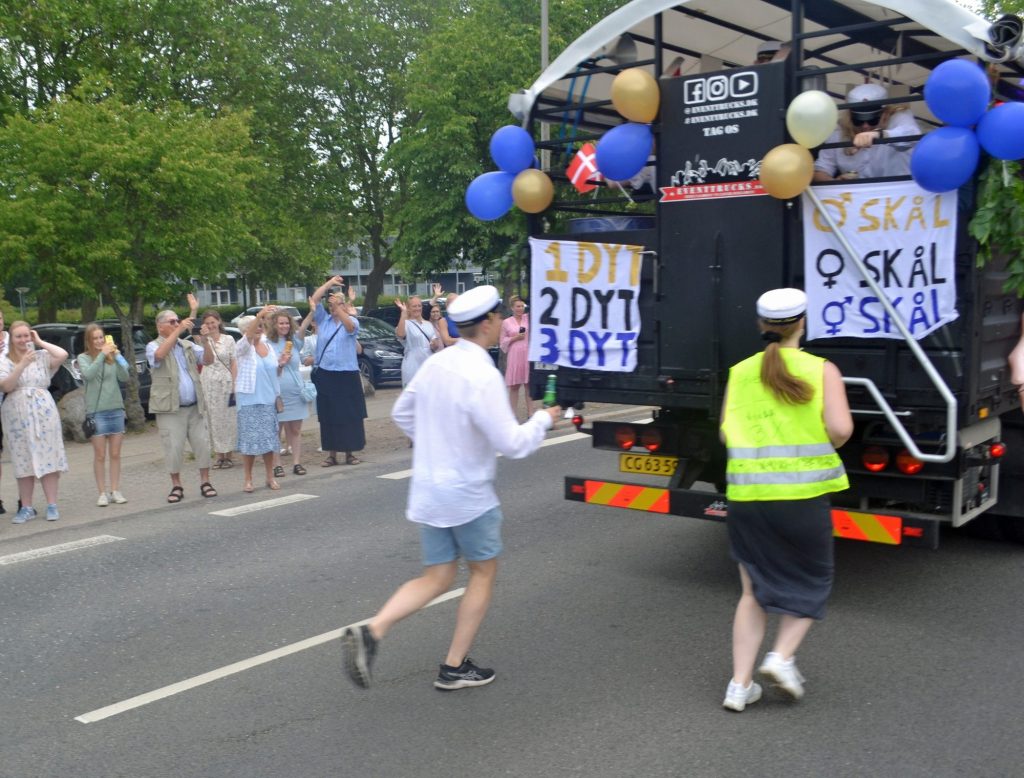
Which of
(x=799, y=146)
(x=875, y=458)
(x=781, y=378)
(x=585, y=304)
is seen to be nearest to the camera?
(x=781, y=378)

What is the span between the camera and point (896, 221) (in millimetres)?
5391

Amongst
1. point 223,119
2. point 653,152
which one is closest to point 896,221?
point 653,152

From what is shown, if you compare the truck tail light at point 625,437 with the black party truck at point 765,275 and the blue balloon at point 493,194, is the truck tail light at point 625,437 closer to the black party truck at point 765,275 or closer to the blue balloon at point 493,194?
the black party truck at point 765,275

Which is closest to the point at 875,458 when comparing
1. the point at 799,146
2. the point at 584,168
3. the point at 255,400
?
the point at 799,146

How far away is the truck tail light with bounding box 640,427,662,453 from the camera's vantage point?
6555 mm

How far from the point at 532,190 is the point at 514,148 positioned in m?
0.31

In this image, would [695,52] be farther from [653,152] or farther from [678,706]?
[678,706]

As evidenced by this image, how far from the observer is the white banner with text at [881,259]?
526 centimetres

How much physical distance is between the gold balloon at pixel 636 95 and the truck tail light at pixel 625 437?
1.87 m

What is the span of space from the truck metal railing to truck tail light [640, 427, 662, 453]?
4.67ft

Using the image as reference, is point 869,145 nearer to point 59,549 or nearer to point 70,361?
point 59,549

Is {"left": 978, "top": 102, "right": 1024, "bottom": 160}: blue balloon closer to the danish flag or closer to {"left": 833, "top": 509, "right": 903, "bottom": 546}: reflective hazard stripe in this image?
{"left": 833, "top": 509, "right": 903, "bottom": 546}: reflective hazard stripe

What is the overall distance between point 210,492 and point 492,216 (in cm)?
451

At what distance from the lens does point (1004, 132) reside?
498 centimetres
